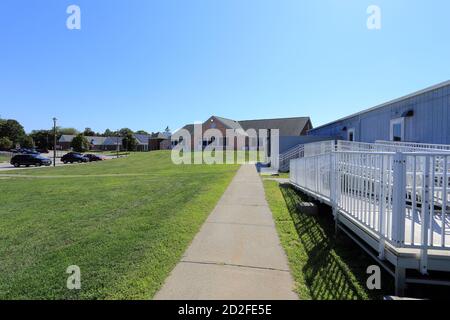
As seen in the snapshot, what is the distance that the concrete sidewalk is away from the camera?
319cm

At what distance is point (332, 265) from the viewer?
4117 mm

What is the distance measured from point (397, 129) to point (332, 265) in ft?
35.3

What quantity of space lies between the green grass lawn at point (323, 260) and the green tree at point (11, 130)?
98.7 m

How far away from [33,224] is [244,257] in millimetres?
5171

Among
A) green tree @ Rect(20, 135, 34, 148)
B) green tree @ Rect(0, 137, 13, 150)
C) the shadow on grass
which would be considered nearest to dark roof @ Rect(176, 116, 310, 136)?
the shadow on grass

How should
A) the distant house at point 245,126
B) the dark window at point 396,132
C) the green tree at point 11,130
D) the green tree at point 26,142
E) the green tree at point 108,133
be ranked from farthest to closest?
the green tree at point 108,133 < the green tree at point 26,142 < the green tree at point 11,130 < the distant house at point 245,126 < the dark window at point 396,132

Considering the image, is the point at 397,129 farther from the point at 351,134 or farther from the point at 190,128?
the point at 190,128

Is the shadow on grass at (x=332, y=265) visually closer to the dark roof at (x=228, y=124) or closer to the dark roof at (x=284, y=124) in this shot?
the dark roof at (x=228, y=124)

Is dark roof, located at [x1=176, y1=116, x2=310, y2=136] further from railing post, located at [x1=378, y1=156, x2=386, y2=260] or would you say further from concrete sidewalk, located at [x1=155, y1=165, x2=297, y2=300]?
railing post, located at [x1=378, y1=156, x2=386, y2=260]

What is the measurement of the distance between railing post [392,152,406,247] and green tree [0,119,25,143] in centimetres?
10158

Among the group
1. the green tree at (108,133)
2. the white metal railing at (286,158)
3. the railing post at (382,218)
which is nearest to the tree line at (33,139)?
the green tree at (108,133)

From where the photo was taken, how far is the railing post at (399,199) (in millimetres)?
3160
